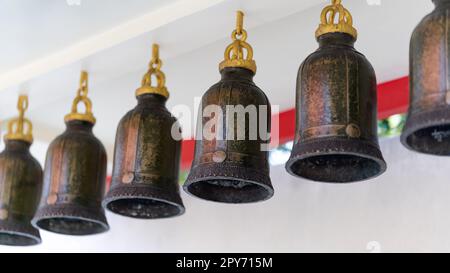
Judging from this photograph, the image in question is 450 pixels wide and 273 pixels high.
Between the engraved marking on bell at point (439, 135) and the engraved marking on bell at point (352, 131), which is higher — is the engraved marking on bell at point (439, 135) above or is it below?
below

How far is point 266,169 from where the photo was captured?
2393 millimetres

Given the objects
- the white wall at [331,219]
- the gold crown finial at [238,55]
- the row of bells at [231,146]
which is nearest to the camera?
the row of bells at [231,146]

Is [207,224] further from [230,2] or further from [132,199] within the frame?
[230,2]

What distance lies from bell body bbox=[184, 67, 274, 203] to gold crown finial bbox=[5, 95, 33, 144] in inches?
35.0

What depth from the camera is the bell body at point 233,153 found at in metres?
2.32

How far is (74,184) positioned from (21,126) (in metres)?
0.47

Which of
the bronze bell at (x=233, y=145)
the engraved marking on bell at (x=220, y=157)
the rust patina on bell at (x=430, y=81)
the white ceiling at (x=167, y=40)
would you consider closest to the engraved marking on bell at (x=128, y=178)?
the bronze bell at (x=233, y=145)

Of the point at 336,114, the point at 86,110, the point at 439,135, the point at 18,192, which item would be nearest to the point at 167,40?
the point at 86,110

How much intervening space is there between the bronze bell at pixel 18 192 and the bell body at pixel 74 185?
0.17 m

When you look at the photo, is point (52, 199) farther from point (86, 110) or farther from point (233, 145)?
point (233, 145)

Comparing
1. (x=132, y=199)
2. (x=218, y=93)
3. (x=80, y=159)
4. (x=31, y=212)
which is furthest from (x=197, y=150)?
(x=31, y=212)

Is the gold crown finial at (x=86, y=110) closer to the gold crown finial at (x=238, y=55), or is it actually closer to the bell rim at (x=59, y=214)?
the bell rim at (x=59, y=214)

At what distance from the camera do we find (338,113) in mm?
2158

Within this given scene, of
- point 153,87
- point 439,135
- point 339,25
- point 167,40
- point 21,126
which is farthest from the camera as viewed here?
point 21,126
